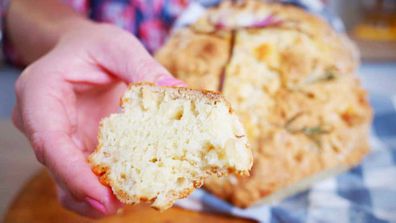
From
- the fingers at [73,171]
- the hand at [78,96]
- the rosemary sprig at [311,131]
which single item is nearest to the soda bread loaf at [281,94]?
the rosemary sprig at [311,131]

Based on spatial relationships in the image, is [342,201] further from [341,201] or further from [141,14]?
[141,14]

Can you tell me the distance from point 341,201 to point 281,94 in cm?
19

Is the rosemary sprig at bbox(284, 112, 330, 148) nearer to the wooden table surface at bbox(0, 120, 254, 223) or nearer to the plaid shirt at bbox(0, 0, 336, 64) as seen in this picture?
the wooden table surface at bbox(0, 120, 254, 223)

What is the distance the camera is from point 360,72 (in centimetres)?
155

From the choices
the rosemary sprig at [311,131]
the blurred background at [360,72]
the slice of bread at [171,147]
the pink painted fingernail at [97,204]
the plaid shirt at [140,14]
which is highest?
the slice of bread at [171,147]

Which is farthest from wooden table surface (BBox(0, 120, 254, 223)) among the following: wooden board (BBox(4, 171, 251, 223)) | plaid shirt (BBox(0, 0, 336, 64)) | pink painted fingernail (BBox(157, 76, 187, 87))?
plaid shirt (BBox(0, 0, 336, 64))

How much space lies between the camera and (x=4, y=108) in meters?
1.10

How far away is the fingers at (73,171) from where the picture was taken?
0.56m

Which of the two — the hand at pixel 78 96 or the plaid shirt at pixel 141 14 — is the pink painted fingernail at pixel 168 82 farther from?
the plaid shirt at pixel 141 14

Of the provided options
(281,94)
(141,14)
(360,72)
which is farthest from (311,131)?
(360,72)

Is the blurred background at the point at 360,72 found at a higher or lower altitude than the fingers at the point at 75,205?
lower

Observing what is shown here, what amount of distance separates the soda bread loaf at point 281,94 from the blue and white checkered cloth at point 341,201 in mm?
Result: 18

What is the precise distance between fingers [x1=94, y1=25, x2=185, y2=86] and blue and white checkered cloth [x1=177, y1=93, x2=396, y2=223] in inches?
9.9

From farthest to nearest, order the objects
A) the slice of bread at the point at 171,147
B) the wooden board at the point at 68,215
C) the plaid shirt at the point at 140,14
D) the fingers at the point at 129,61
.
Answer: the plaid shirt at the point at 140,14 < the wooden board at the point at 68,215 < the fingers at the point at 129,61 < the slice of bread at the point at 171,147
